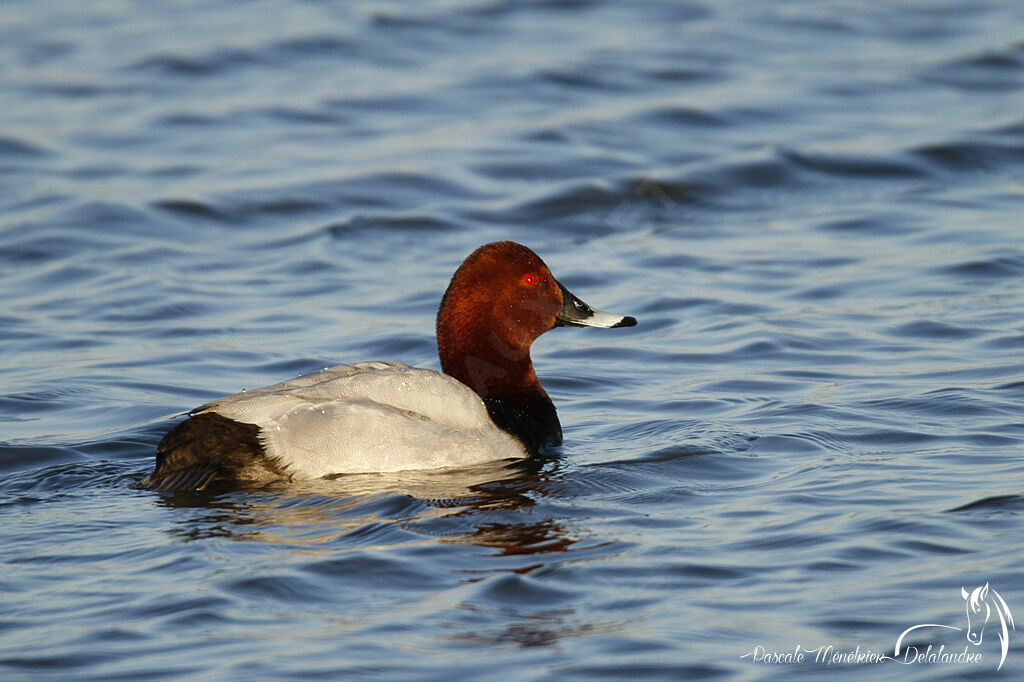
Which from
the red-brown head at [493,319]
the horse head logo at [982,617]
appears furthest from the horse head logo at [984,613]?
the red-brown head at [493,319]

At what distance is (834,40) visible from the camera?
16.7 metres

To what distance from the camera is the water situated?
512 centimetres

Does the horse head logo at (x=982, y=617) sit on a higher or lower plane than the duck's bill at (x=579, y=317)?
lower

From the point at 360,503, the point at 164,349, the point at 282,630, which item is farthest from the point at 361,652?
the point at 164,349

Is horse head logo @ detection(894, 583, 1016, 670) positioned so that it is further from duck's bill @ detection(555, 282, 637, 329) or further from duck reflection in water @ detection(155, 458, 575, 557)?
duck's bill @ detection(555, 282, 637, 329)

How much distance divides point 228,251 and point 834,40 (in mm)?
8188

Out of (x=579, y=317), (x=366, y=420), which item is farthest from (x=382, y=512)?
(x=579, y=317)

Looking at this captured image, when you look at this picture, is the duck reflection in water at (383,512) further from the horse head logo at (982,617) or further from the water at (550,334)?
the horse head logo at (982,617)

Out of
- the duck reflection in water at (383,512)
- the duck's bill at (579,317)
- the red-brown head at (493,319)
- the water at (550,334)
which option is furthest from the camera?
the duck's bill at (579,317)

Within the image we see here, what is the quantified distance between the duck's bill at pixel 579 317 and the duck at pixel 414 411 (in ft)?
0.22

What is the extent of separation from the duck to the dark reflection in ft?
0.28

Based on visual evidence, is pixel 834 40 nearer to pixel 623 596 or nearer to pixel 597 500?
pixel 597 500

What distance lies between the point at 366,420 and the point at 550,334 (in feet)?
11.8

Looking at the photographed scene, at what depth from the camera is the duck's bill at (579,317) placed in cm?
773
